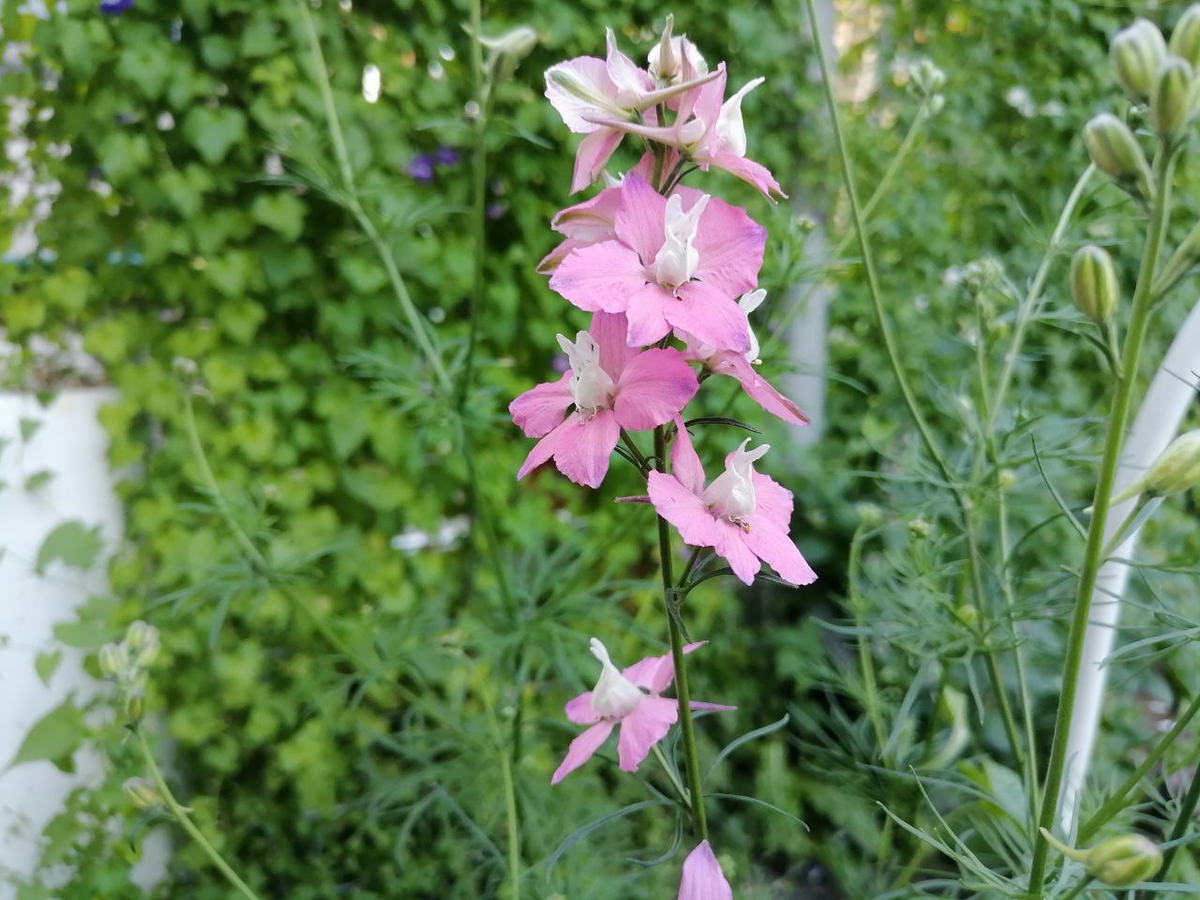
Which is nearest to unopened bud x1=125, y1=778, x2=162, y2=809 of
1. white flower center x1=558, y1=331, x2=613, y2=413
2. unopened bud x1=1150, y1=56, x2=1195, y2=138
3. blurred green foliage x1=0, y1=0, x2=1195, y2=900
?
blurred green foliage x1=0, y1=0, x2=1195, y2=900

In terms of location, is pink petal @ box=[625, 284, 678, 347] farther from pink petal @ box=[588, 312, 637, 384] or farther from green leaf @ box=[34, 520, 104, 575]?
green leaf @ box=[34, 520, 104, 575]

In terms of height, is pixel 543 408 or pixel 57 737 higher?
pixel 543 408

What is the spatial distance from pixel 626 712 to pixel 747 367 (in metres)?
0.29

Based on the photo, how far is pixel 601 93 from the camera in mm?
558

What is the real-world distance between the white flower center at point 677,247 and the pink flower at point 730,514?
0.31ft

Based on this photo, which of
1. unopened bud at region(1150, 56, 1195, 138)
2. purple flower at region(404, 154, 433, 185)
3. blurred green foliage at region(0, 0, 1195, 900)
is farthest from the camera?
purple flower at region(404, 154, 433, 185)

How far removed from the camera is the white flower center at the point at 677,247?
1.72ft

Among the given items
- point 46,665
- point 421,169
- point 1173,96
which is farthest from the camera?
point 421,169

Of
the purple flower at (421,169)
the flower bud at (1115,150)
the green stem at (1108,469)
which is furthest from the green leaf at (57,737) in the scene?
the flower bud at (1115,150)

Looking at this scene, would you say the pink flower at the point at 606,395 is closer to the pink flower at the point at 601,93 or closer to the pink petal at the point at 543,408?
the pink petal at the point at 543,408

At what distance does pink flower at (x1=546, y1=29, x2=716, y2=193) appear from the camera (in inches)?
21.5

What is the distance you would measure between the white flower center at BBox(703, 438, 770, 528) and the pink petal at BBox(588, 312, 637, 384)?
9 cm

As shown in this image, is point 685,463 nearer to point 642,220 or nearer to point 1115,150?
point 642,220

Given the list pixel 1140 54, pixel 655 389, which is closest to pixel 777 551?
pixel 655 389
